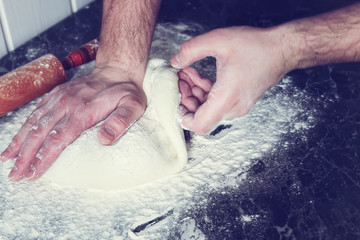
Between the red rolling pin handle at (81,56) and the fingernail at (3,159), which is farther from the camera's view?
the red rolling pin handle at (81,56)

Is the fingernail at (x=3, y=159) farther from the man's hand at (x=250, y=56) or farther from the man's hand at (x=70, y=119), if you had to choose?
the man's hand at (x=250, y=56)

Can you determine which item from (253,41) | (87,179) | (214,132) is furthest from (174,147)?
(253,41)

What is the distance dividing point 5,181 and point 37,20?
88cm

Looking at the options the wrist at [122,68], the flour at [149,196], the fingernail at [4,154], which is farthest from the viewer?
the wrist at [122,68]

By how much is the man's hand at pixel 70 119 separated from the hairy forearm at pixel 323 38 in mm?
565

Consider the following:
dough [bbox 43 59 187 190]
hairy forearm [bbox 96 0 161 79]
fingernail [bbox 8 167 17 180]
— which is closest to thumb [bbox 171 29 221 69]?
dough [bbox 43 59 187 190]

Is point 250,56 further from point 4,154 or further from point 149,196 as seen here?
point 4,154

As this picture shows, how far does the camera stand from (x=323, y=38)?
1.44 m

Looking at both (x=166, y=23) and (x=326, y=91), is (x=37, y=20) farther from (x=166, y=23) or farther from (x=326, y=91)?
(x=326, y=91)

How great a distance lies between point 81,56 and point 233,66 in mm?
677

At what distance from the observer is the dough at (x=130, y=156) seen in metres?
1.27

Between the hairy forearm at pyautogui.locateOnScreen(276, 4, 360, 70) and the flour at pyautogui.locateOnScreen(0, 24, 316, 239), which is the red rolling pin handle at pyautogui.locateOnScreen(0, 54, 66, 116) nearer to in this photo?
the flour at pyautogui.locateOnScreen(0, 24, 316, 239)

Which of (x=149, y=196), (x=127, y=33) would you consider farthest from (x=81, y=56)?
(x=149, y=196)

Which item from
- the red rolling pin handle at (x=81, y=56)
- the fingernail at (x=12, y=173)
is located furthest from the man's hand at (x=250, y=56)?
the fingernail at (x=12, y=173)
